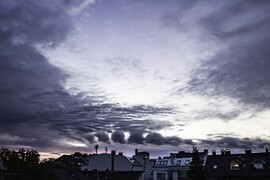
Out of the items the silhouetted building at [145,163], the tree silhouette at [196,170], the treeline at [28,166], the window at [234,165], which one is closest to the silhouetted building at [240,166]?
the window at [234,165]

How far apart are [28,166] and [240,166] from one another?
168 feet

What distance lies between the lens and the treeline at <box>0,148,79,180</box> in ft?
169

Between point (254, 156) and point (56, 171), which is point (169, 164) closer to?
point (254, 156)

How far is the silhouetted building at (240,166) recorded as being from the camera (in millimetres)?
77700

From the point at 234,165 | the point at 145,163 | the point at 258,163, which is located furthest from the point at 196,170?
the point at 145,163

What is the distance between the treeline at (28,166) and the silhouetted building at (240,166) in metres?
35.4

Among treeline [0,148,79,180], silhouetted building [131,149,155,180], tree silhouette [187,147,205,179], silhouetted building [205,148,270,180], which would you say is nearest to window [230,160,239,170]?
silhouetted building [205,148,270,180]

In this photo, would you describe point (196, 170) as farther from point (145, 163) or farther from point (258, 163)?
point (145, 163)

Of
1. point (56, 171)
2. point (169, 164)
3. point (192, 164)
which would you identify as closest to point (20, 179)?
point (56, 171)

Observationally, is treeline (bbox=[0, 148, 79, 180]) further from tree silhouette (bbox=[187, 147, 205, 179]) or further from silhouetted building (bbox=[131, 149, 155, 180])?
silhouetted building (bbox=[131, 149, 155, 180])

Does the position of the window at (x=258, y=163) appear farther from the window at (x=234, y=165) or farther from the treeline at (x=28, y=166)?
the treeline at (x=28, y=166)

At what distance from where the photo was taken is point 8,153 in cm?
8375

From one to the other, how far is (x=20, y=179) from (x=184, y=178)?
187 feet

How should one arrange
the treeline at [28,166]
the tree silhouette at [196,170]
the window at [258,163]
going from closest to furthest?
1. the treeline at [28,166]
2. the tree silhouette at [196,170]
3. the window at [258,163]
